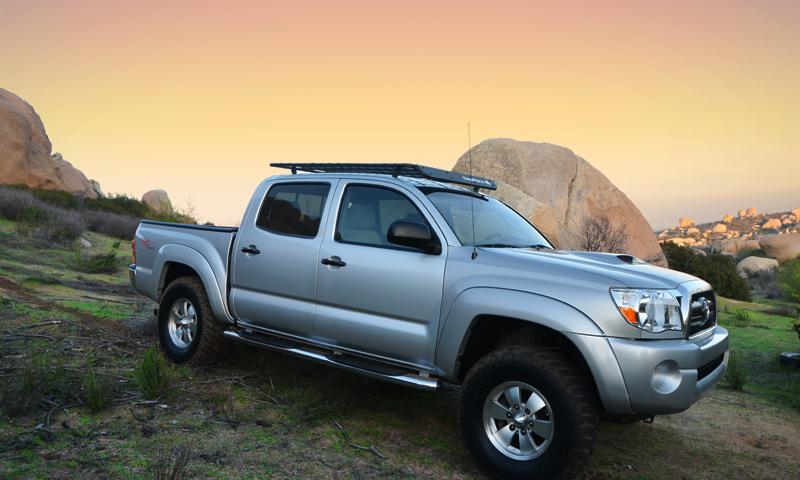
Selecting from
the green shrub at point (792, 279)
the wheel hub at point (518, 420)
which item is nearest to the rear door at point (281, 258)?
the wheel hub at point (518, 420)

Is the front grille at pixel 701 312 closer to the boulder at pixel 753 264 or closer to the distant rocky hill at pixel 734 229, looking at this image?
the boulder at pixel 753 264

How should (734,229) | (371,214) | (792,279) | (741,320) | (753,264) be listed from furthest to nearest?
1. (734,229)
2. (753,264)
3. (741,320)
4. (792,279)
5. (371,214)

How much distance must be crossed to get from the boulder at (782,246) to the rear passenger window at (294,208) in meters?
36.7

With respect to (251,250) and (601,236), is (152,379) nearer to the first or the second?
(251,250)

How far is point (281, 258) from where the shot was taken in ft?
18.2

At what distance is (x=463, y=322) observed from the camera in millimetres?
4320

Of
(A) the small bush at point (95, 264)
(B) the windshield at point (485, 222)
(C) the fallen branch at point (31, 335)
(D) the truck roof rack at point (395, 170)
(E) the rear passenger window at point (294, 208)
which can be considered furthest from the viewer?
(A) the small bush at point (95, 264)

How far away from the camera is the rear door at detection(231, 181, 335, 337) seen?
5.36 metres

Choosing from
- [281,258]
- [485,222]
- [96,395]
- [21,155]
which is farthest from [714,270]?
[21,155]

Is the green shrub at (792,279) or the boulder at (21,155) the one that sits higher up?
the boulder at (21,155)

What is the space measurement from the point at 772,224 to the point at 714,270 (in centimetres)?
9613

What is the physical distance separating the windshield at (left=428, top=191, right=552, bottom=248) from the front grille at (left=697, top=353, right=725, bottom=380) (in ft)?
Answer: 5.11

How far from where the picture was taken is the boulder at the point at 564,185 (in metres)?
18.3

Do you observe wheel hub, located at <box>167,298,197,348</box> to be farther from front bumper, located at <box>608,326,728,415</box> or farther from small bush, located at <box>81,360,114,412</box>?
front bumper, located at <box>608,326,728,415</box>
